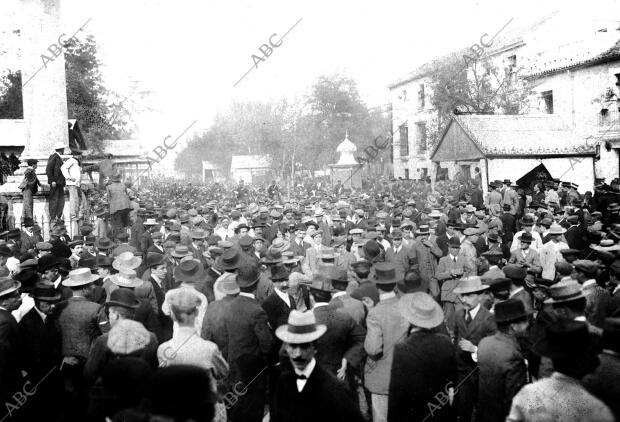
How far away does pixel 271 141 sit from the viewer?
50094mm

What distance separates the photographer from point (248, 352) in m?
5.70

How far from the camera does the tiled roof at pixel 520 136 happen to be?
23500 millimetres

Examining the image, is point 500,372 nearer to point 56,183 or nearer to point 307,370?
point 307,370

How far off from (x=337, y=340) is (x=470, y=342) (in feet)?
4.48

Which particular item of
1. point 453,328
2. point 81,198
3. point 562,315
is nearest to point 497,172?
point 81,198

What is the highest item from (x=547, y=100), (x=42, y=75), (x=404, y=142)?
(x=547, y=100)

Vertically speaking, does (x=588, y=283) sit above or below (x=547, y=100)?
below

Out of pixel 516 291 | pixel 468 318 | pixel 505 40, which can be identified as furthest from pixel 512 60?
pixel 468 318

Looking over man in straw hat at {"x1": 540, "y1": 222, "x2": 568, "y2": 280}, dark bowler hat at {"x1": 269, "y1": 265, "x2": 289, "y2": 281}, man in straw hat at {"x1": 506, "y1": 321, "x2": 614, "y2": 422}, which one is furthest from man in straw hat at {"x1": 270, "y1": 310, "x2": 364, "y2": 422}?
man in straw hat at {"x1": 540, "y1": 222, "x2": 568, "y2": 280}

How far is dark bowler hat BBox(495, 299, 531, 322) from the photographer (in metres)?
5.13

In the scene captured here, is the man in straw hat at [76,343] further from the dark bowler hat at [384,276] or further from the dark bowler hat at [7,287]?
the dark bowler hat at [384,276]

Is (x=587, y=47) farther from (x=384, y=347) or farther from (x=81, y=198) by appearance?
(x=384, y=347)

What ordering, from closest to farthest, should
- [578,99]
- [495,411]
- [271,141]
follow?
[495,411], [578,99], [271,141]

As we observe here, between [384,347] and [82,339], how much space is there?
9.91ft
